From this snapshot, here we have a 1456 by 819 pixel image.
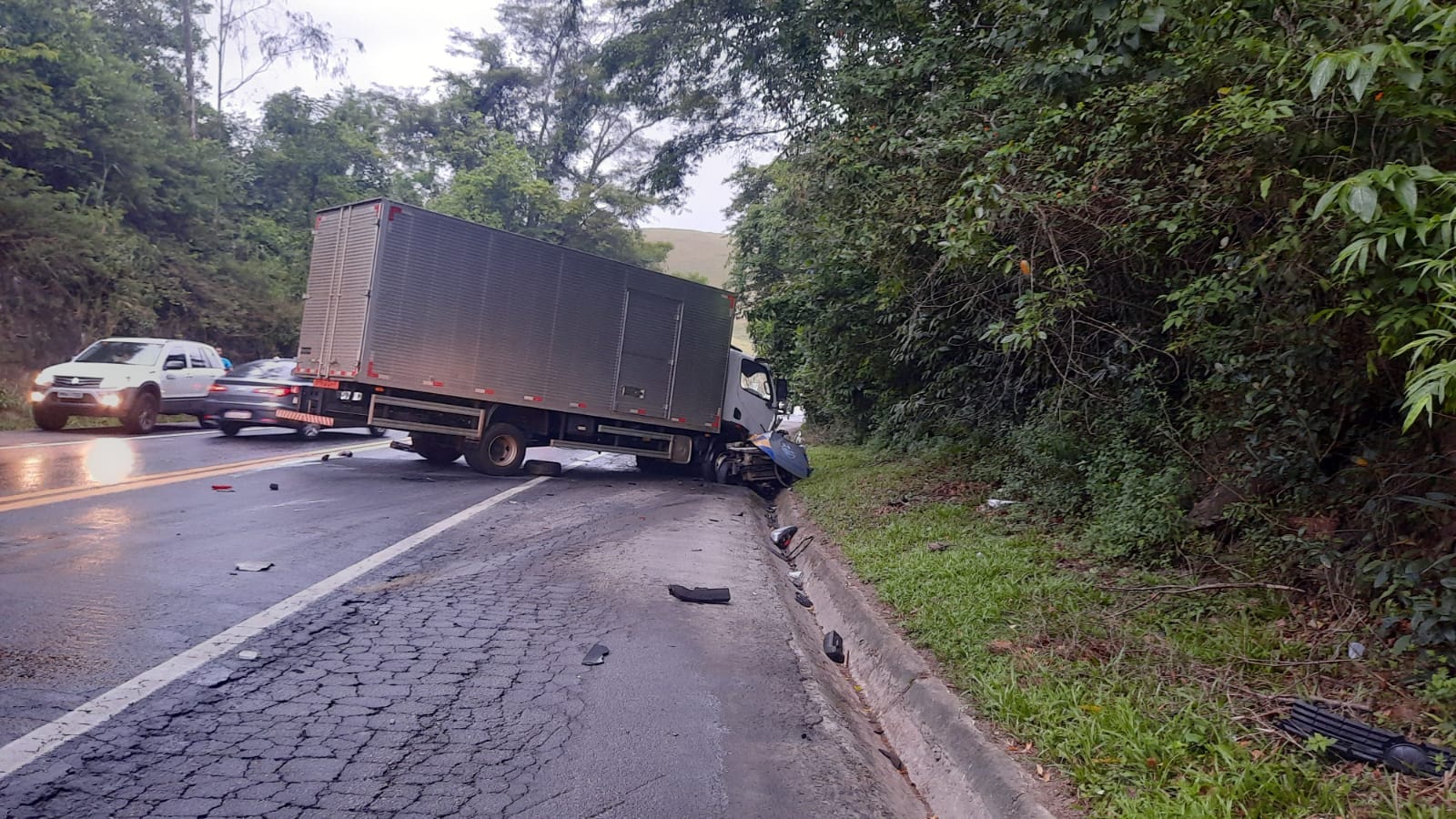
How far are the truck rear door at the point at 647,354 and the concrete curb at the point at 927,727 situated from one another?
8899 millimetres

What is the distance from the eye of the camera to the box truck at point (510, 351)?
1289 centimetres

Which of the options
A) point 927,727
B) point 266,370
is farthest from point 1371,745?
point 266,370

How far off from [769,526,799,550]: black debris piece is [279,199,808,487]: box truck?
4.12m

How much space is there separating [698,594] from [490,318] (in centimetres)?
805

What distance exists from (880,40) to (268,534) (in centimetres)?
891

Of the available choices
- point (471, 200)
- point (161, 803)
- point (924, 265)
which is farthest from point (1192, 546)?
point (471, 200)

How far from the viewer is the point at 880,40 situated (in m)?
11.5

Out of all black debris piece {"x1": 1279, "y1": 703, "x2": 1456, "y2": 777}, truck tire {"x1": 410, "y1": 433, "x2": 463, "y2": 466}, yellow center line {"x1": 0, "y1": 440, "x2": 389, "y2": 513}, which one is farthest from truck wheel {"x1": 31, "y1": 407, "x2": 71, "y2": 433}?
black debris piece {"x1": 1279, "y1": 703, "x2": 1456, "y2": 777}

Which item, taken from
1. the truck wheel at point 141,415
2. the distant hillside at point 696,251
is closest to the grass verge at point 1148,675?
the truck wheel at point 141,415

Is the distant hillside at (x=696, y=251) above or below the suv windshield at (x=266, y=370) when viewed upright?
above

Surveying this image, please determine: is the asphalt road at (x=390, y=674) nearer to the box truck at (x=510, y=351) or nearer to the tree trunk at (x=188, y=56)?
the box truck at (x=510, y=351)

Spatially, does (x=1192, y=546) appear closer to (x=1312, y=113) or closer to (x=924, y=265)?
(x=1312, y=113)

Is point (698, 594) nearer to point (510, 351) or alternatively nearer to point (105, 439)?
point (510, 351)

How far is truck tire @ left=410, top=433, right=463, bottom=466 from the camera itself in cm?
1462
